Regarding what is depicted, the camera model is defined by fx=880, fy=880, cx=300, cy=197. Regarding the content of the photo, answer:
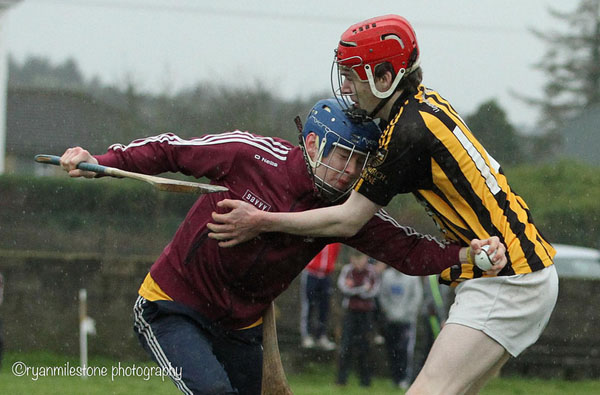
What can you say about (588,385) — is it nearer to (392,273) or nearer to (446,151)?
(392,273)

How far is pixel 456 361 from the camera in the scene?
3.98 m

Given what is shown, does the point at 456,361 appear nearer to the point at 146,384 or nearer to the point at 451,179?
the point at 451,179

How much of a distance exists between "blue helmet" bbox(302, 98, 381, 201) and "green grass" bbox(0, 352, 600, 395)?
638 cm

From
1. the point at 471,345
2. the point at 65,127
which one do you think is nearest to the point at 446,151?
the point at 471,345

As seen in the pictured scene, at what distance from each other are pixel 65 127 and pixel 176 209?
5.62 meters

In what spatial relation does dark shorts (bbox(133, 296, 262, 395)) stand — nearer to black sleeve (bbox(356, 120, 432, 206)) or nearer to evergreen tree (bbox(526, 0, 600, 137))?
black sleeve (bbox(356, 120, 432, 206))

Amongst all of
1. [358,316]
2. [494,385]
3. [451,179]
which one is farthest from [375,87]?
[494,385]

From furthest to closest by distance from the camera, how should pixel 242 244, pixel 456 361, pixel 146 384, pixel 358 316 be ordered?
pixel 358 316 < pixel 146 384 < pixel 242 244 < pixel 456 361

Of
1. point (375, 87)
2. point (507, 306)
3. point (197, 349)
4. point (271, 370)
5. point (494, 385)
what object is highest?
point (375, 87)

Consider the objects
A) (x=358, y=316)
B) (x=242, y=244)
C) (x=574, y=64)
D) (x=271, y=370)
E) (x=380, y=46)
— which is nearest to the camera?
(x=380, y=46)

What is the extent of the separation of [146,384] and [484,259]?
8519mm

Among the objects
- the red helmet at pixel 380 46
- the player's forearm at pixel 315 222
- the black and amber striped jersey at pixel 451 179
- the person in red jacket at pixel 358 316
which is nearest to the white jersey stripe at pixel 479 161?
the black and amber striped jersey at pixel 451 179

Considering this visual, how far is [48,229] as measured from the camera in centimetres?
1361

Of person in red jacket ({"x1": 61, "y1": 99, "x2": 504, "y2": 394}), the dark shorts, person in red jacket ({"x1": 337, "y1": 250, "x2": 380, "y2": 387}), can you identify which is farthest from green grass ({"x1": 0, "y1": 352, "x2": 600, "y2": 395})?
person in red jacket ({"x1": 61, "y1": 99, "x2": 504, "y2": 394})
